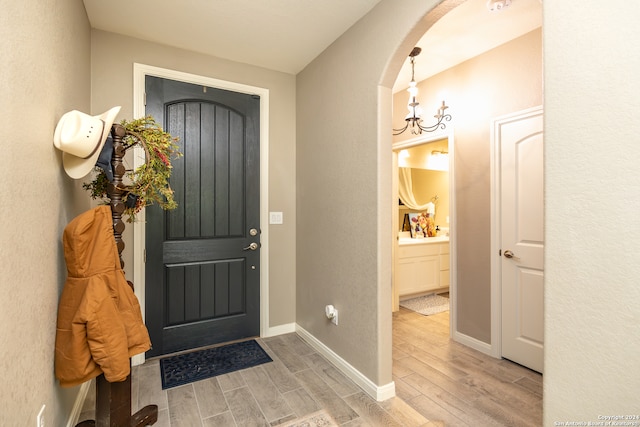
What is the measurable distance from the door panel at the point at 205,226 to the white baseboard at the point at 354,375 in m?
0.65

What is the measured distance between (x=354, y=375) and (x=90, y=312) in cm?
174

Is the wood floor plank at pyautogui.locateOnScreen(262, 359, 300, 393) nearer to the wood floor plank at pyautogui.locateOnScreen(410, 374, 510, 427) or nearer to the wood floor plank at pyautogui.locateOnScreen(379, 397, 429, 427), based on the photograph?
the wood floor plank at pyautogui.locateOnScreen(379, 397, 429, 427)

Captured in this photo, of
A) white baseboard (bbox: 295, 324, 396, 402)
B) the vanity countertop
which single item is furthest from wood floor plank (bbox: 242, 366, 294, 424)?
the vanity countertop

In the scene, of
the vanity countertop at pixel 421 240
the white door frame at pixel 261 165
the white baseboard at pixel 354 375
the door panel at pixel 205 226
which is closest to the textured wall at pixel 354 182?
the white baseboard at pixel 354 375

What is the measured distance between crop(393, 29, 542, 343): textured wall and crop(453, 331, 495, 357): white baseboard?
0.04m

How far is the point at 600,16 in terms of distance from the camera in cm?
112

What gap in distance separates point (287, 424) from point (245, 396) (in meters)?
0.42

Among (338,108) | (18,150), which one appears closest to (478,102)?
(338,108)

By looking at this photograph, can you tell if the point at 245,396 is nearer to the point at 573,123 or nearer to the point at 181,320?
the point at 181,320

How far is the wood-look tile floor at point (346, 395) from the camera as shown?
193 cm

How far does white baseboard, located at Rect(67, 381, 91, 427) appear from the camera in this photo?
1.80m

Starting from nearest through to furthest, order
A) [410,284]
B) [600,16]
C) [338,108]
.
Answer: [600,16]
[338,108]
[410,284]

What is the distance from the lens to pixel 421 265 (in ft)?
15.1

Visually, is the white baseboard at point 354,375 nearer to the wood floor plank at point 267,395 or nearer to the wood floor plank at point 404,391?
the wood floor plank at point 404,391
